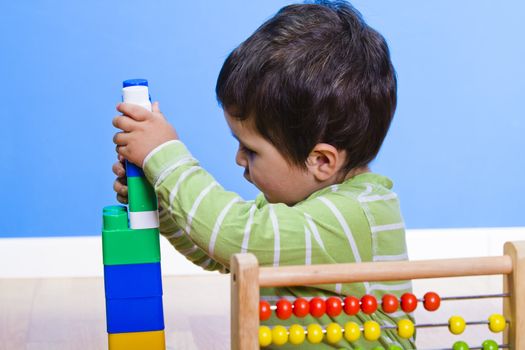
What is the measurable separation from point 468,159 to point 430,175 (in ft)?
0.33

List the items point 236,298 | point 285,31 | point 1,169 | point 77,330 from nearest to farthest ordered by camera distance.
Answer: point 236,298 < point 285,31 < point 77,330 < point 1,169

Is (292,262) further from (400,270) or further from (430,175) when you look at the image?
(430,175)

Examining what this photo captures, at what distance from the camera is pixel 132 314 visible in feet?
3.59

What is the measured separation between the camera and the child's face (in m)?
1.11

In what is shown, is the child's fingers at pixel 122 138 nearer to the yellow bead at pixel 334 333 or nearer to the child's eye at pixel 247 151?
the child's eye at pixel 247 151

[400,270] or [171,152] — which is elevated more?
[171,152]

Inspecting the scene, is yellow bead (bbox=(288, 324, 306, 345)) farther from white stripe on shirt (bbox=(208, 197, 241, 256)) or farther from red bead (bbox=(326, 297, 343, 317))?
white stripe on shirt (bbox=(208, 197, 241, 256))

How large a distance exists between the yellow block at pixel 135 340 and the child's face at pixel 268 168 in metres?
0.22

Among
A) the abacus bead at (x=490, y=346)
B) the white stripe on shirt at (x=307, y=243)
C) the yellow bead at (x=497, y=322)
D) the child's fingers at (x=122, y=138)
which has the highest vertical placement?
the child's fingers at (x=122, y=138)

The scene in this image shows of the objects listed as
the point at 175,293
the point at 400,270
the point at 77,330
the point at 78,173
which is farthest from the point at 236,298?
the point at 78,173

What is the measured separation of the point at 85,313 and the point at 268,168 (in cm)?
91

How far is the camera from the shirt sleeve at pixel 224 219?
3.32ft

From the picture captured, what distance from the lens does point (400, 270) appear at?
91cm

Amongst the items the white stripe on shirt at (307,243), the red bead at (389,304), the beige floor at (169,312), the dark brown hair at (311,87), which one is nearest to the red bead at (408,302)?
the red bead at (389,304)
